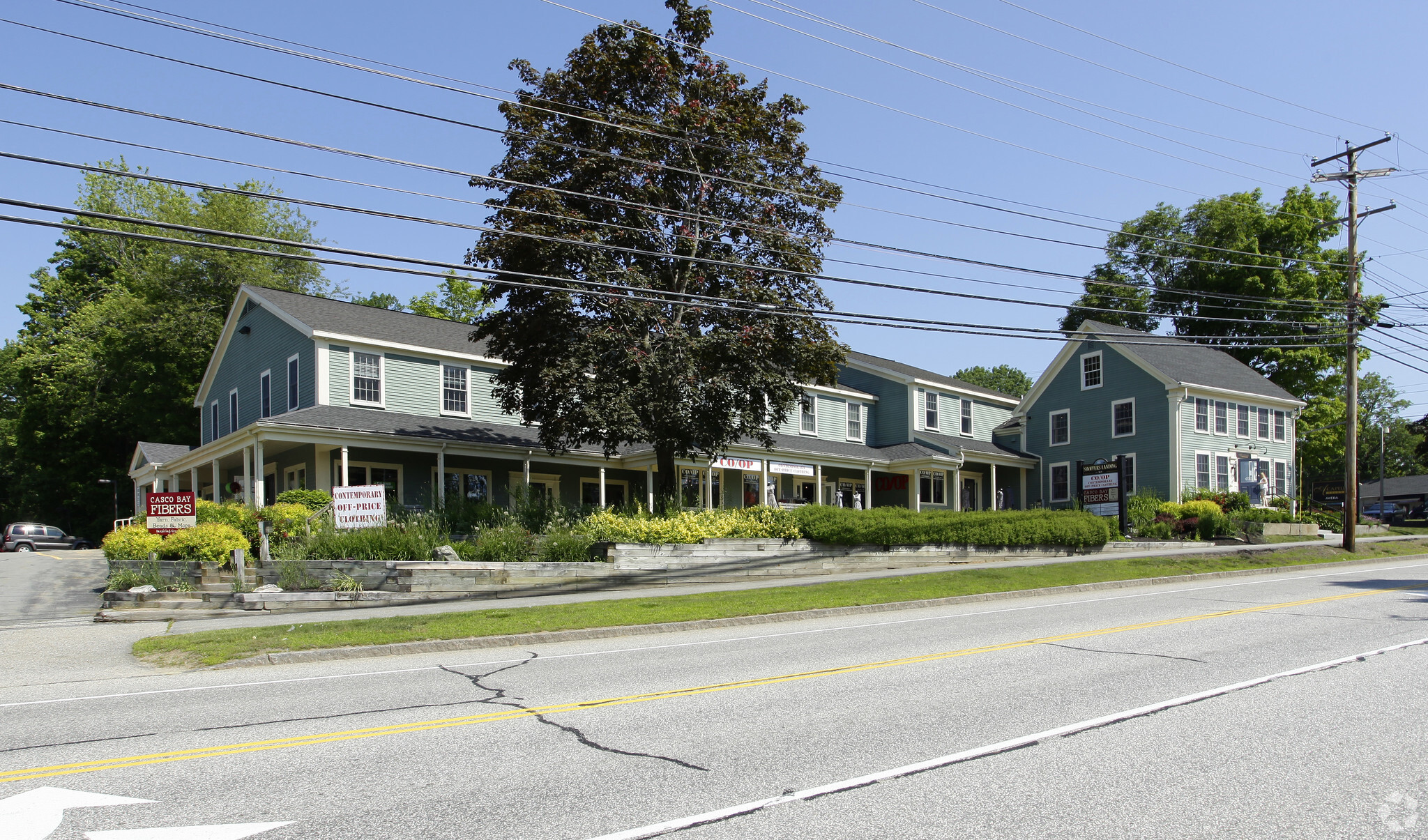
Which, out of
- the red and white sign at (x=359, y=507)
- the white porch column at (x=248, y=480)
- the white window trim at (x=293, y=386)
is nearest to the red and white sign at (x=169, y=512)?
the red and white sign at (x=359, y=507)

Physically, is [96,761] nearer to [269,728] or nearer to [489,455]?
[269,728]

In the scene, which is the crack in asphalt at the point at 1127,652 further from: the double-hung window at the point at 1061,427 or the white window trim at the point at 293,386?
the double-hung window at the point at 1061,427

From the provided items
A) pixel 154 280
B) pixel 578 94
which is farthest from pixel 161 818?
pixel 154 280

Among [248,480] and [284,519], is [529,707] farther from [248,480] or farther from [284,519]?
[248,480]

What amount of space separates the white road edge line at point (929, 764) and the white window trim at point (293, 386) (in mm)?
27621

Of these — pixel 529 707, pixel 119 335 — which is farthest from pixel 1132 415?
pixel 119 335

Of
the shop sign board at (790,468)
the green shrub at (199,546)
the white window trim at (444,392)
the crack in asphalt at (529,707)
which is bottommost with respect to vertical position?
the crack in asphalt at (529,707)

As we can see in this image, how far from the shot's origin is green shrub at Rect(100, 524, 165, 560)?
20469mm

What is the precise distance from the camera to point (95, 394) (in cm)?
4834

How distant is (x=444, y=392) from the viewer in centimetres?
3173

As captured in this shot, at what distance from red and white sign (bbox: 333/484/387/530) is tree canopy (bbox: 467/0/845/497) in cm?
494

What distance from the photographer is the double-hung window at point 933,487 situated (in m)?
41.5

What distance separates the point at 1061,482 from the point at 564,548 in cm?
A: 3120

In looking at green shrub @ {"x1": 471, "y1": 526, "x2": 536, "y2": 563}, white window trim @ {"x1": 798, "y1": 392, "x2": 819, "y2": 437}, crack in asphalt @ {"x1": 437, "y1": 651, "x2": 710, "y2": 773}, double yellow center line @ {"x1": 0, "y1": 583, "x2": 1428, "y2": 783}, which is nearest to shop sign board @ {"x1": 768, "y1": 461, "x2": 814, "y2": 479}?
white window trim @ {"x1": 798, "y1": 392, "x2": 819, "y2": 437}
